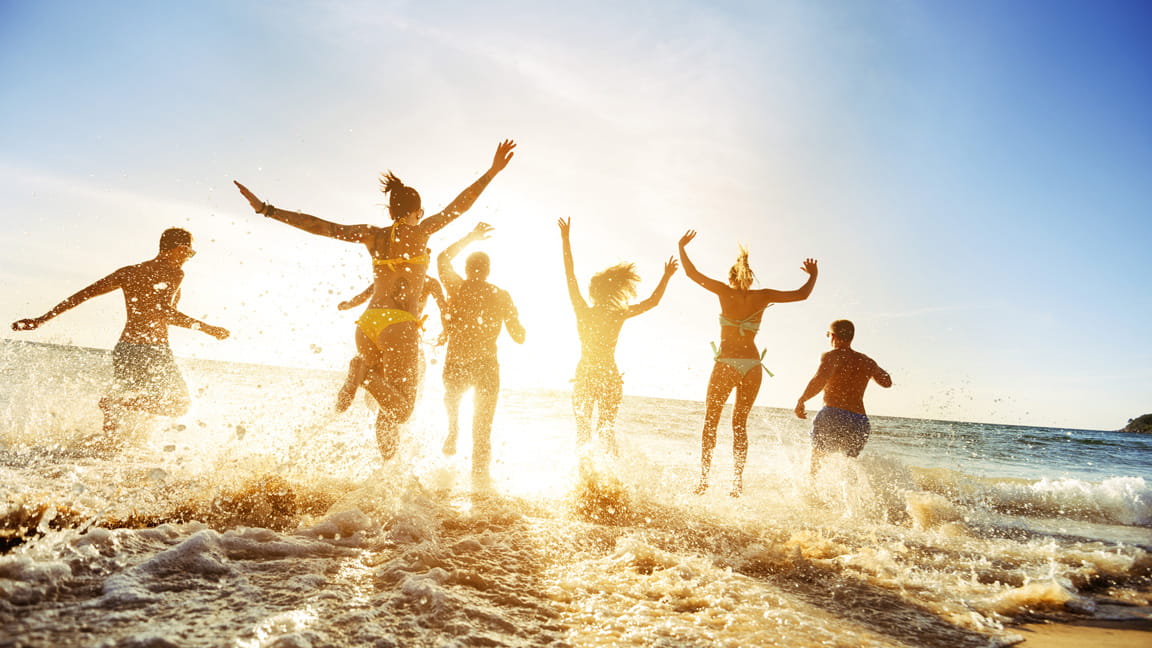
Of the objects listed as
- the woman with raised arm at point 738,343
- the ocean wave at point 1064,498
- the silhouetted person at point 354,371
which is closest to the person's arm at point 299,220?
the silhouetted person at point 354,371

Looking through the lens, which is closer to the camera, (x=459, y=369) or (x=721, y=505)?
(x=721, y=505)

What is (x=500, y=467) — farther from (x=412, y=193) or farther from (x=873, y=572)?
(x=873, y=572)

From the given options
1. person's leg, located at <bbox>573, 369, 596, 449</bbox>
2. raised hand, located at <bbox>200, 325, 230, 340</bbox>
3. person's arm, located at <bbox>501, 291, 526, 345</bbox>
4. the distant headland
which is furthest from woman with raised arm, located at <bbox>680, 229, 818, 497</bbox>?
the distant headland

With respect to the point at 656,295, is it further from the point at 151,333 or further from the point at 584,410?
the point at 151,333

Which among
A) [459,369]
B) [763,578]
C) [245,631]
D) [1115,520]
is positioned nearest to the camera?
[245,631]

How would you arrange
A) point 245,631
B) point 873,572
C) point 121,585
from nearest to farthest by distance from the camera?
point 245,631, point 121,585, point 873,572

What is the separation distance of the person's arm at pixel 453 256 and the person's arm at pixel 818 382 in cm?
444

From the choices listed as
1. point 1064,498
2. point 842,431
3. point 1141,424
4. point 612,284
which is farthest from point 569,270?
point 1141,424

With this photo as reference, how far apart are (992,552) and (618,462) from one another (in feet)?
10.8

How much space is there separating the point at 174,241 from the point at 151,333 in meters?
1.04

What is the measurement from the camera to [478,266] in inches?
230

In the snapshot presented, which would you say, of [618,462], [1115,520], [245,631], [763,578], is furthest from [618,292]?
[1115,520]

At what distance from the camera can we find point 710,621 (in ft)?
7.62

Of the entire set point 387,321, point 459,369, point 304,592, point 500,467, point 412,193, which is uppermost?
point 412,193
